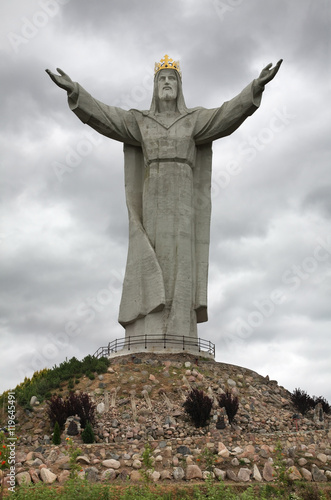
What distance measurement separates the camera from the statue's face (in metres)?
21.9

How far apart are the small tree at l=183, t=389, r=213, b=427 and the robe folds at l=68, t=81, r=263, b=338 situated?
14.7ft

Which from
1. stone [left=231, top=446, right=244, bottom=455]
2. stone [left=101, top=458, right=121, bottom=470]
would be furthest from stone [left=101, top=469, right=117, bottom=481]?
stone [left=231, top=446, right=244, bottom=455]

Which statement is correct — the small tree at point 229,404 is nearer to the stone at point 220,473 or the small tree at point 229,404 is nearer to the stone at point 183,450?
the stone at point 183,450

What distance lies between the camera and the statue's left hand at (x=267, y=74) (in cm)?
1955

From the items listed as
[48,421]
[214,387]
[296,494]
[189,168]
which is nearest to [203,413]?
[214,387]

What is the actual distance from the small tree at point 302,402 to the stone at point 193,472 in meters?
8.18

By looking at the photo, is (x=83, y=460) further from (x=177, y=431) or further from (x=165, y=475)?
(x=177, y=431)

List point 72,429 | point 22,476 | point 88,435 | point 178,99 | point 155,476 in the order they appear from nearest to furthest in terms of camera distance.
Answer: point 22,476
point 155,476
point 88,435
point 72,429
point 178,99

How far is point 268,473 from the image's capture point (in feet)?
36.5

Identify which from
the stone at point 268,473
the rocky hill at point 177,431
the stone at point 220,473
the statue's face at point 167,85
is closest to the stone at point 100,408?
the rocky hill at point 177,431

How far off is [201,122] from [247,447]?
12.5 m

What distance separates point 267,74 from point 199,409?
423 inches

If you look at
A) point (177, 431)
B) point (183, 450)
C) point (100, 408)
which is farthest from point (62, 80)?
point (183, 450)

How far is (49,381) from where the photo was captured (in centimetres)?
1834
